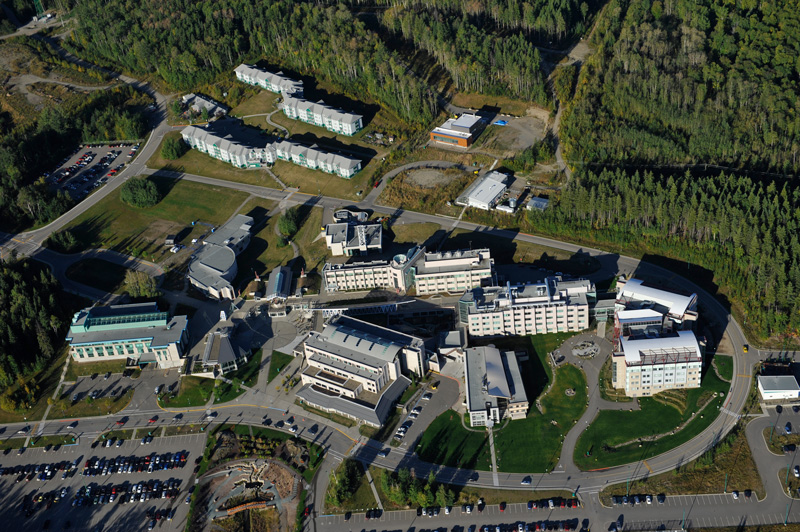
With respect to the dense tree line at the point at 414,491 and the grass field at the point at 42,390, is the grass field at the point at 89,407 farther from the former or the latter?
the dense tree line at the point at 414,491

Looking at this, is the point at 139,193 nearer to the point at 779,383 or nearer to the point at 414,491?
the point at 414,491

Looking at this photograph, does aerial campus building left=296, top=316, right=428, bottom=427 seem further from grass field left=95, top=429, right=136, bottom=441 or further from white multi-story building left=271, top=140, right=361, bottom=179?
white multi-story building left=271, top=140, right=361, bottom=179

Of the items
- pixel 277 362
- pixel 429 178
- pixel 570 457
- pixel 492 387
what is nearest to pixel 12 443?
pixel 277 362

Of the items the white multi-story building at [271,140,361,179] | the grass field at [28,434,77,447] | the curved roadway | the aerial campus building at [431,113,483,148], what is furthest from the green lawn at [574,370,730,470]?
the white multi-story building at [271,140,361,179]

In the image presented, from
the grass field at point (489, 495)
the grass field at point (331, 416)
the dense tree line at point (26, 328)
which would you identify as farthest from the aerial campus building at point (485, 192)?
the dense tree line at point (26, 328)

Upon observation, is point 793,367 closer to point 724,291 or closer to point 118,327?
point 724,291
